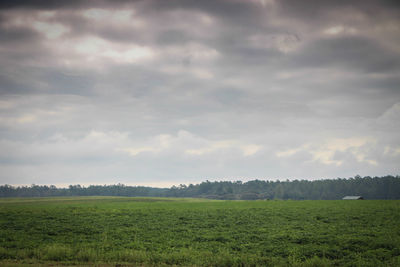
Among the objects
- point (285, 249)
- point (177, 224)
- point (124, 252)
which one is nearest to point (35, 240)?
point (124, 252)

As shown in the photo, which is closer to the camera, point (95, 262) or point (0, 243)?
point (95, 262)

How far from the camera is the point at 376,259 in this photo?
23.7 meters

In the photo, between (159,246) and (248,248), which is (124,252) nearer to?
(159,246)

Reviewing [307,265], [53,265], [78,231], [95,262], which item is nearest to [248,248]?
[307,265]

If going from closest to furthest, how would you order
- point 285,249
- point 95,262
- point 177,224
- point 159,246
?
1. point 95,262
2. point 285,249
3. point 159,246
4. point 177,224

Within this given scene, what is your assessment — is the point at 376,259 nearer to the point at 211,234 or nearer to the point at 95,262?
the point at 211,234

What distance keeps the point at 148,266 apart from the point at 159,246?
7.58 meters

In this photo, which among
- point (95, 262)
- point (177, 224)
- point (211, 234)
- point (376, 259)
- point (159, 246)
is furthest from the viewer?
point (177, 224)

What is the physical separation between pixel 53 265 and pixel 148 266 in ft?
18.6

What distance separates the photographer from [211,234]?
35031 millimetres

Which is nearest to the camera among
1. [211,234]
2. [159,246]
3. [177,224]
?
[159,246]

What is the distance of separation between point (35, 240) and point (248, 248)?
18740 mm

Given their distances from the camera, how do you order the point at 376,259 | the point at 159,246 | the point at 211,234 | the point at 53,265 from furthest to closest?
the point at 211,234, the point at 159,246, the point at 376,259, the point at 53,265

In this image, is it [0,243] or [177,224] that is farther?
[177,224]
